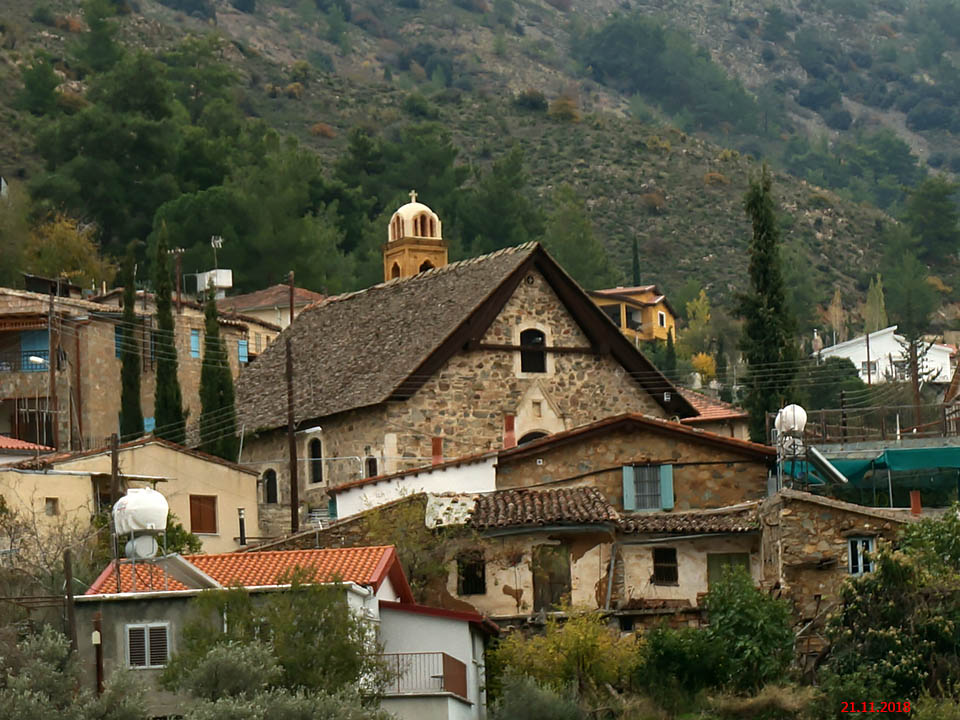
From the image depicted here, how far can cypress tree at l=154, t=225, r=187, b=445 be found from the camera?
58.4m

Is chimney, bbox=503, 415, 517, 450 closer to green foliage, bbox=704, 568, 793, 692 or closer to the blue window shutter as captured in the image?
the blue window shutter

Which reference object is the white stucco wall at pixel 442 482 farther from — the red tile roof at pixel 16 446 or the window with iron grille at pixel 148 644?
the window with iron grille at pixel 148 644

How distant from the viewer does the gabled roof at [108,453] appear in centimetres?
4697

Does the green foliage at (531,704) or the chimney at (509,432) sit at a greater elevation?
the chimney at (509,432)

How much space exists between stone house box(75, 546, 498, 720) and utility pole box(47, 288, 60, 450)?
24.4 m

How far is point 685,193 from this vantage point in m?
142

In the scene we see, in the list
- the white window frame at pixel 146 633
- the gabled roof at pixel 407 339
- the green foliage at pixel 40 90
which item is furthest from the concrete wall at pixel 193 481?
the green foliage at pixel 40 90

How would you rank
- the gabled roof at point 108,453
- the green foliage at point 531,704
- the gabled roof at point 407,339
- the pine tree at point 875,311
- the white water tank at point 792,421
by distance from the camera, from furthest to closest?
the pine tree at point 875,311
the gabled roof at point 407,339
the gabled roof at point 108,453
the white water tank at point 792,421
the green foliage at point 531,704

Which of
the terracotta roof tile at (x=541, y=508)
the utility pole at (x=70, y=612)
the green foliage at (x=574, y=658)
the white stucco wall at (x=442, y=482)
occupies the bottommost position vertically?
the green foliage at (x=574, y=658)

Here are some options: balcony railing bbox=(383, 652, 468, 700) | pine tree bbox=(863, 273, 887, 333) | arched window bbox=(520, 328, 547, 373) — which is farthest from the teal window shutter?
pine tree bbox=(863, 273, 887, 333)

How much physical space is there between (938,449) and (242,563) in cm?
1789

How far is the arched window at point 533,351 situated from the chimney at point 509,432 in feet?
5.83

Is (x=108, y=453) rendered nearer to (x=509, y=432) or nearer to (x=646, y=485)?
(x=509, y=432)

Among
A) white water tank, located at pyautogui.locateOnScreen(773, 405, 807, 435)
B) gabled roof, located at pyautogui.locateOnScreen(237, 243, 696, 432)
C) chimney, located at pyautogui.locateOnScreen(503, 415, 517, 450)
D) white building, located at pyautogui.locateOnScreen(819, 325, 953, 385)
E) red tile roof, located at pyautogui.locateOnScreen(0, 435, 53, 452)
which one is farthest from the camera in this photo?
white building, located at pyautogui.locateOnScreen(819, 325, 953, 385)
